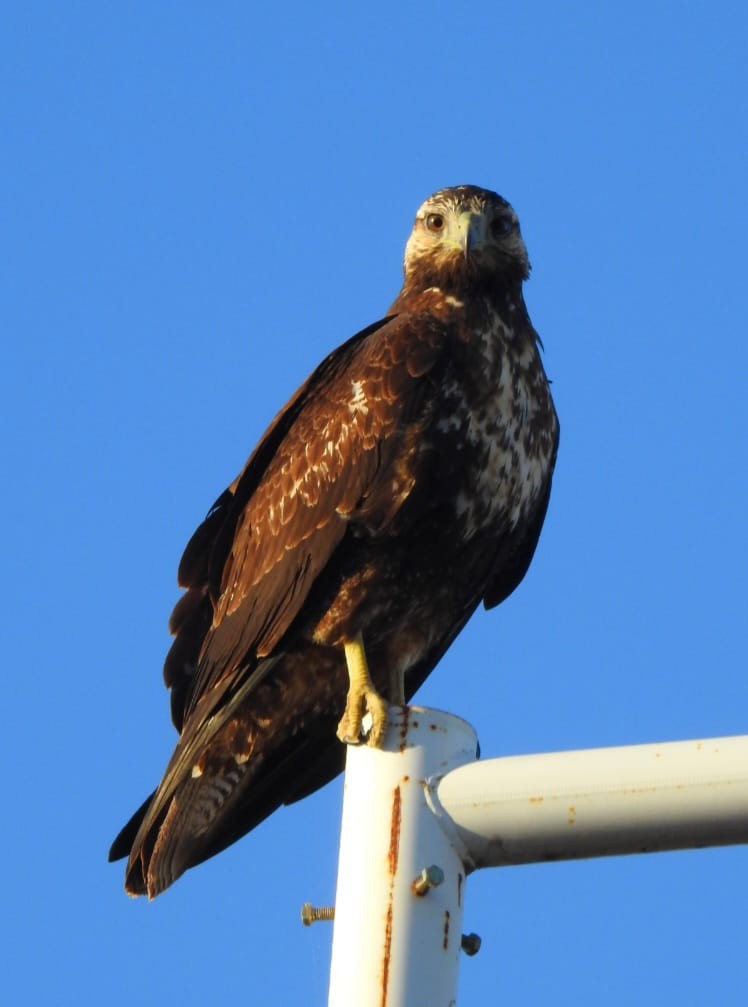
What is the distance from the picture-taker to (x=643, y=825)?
3016mm

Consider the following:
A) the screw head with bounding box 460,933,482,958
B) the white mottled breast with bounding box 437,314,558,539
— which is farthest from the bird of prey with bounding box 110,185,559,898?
the screw head with bounding box 460,933,482,958

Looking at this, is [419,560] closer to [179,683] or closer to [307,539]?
[307,539]

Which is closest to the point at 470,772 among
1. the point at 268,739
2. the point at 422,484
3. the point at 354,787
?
the point at 354,787

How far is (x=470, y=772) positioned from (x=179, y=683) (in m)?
3.26

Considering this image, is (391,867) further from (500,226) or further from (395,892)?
(500,226)

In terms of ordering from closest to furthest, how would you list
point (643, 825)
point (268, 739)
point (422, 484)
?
point (643, 825) → point (422, 484) → point (268, 739)

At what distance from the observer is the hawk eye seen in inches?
278

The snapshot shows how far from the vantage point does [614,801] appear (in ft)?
9.95

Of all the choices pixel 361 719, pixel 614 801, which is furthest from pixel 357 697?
pixel 614 801

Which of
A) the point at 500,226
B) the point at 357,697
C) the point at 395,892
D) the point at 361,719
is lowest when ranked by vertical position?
the point at 395,892

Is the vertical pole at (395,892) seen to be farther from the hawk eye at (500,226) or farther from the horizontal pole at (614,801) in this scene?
the hawk eye at (500,226)

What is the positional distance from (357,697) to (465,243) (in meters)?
2.08

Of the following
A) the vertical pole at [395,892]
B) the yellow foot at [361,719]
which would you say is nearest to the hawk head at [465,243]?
the yellow foot at [361,719]

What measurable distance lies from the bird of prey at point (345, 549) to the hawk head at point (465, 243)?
3 cm
